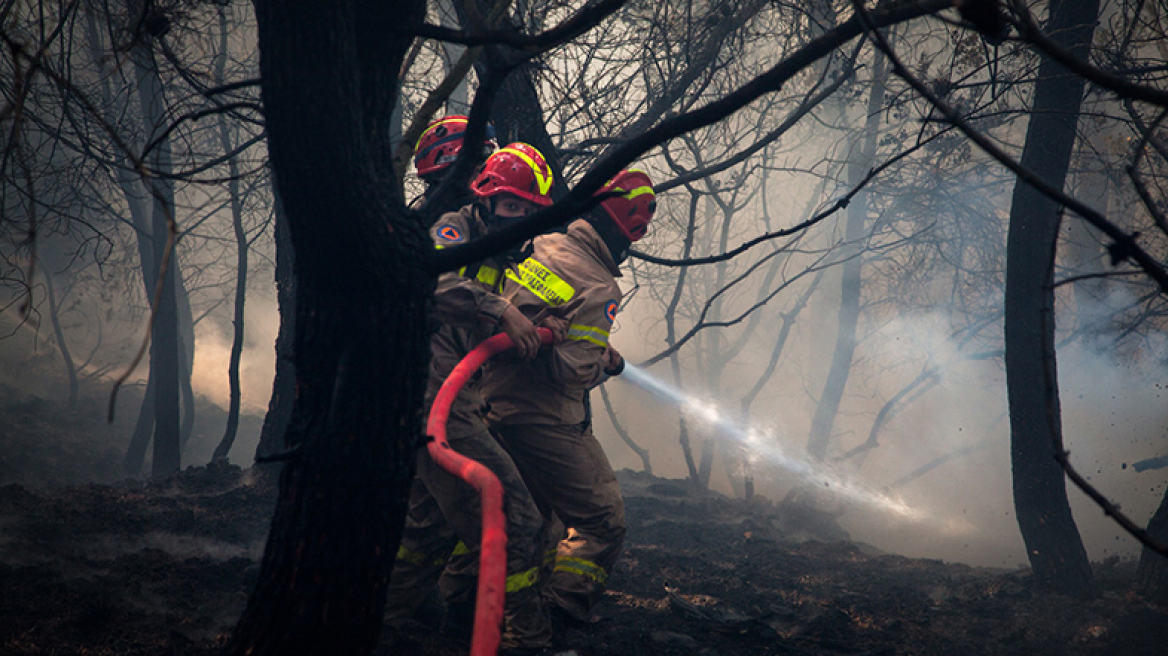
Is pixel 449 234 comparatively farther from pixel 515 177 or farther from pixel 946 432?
pixel 946 432

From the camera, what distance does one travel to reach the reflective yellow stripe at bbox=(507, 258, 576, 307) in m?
3.41

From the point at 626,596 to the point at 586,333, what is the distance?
6.00 ft

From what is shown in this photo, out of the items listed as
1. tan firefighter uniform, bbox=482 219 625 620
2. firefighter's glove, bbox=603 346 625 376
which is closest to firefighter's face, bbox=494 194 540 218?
tan firefighter uniform, bbox=482 219 625 620

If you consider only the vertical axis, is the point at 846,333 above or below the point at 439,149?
above

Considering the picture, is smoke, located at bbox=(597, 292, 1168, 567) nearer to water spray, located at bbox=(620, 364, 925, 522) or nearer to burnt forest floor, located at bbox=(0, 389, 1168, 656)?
water spray, located at bbox=(620, 364, 925, 522)

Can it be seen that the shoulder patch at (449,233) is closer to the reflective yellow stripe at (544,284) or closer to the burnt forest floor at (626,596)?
the reflective yellow stripe at (544,284)

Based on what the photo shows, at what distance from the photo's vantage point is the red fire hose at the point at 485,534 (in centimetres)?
204

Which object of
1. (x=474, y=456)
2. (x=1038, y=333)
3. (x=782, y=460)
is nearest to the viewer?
(x=474, y=456)

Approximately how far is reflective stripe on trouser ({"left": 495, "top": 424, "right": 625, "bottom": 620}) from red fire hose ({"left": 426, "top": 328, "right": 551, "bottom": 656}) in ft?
2.50

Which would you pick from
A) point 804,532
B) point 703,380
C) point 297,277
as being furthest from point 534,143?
point 703,380

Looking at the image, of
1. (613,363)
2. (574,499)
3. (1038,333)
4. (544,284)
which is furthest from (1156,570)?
(544,284)

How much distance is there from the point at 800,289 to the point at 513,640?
21.7 m

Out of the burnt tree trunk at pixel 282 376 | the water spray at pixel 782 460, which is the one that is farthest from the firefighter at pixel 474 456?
the water spray at pixel 782 460

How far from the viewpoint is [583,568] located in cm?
327
